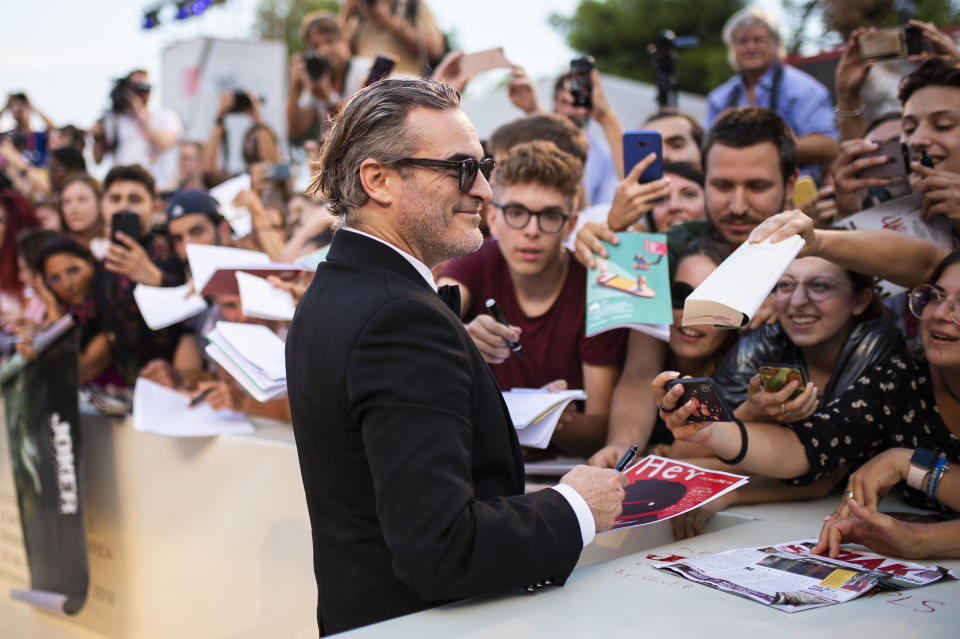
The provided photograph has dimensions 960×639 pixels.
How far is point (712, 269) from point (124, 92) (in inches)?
224

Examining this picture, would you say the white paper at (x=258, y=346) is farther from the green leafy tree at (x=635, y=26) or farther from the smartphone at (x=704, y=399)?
the green leafy tree at (x=635, y=26)

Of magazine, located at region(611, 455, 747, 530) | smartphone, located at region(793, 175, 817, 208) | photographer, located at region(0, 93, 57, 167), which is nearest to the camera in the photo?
magazine, located at region(611, 455, 747, 530)

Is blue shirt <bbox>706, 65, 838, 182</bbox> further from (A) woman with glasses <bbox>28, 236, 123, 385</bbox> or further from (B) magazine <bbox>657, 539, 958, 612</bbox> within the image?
(A) woman with glasses <bbox>28, 236, 123, 385</bbox>

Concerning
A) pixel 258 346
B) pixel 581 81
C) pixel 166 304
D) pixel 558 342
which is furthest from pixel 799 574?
pixel 166 304

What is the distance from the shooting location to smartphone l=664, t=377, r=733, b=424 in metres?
1.82

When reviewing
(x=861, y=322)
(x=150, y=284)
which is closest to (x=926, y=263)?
(x=861, y=322)

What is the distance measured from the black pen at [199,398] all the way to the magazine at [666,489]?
204 cm

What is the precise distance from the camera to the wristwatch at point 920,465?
194 cm

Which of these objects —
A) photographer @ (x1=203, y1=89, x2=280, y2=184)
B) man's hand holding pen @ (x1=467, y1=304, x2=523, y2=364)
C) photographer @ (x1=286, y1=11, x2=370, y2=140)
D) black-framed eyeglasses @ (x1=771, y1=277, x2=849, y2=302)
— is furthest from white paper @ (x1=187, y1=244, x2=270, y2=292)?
photographer @ (x1=203, y1=89, x2=280, y2=184)

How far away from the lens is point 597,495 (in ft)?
5.13

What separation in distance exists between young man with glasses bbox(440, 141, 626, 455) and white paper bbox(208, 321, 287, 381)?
2.22 feet

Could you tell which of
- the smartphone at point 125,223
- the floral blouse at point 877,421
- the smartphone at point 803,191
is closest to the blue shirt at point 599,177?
the smartphone at point 803,191

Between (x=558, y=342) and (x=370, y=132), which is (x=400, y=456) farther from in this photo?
(x=558, y=342)

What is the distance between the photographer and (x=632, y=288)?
255cm
